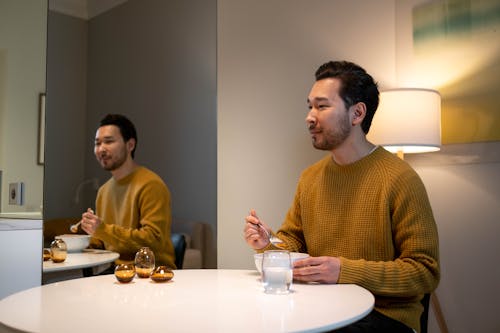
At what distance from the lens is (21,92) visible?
4.71 feet

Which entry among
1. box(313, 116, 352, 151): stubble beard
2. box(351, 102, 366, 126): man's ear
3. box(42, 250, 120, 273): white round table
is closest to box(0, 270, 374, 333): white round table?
box(42, 250, 120, 273): white round table

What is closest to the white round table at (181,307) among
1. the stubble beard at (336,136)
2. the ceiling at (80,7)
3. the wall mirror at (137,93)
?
the stubble beard at (336,136)

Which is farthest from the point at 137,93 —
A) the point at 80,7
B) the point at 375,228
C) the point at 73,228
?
the point at 375,228

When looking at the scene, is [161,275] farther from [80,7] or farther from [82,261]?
[80,7]

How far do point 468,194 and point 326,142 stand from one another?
2.57ft

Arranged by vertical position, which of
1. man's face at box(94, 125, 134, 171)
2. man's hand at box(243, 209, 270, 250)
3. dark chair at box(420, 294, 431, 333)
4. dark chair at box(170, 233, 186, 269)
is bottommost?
dark chair at box(420, 294, 431, 333)

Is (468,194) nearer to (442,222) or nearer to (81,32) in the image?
(442,222)

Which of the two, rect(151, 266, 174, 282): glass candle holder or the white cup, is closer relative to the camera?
the white cup

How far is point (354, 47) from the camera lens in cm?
256

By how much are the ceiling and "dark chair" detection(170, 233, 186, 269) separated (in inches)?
43.1

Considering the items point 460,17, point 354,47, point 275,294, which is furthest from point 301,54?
point 275,294

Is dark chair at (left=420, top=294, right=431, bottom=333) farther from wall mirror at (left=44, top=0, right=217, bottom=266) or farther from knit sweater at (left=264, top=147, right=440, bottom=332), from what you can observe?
wall mirror at (left=44, top=0, right=217, bottom=266)

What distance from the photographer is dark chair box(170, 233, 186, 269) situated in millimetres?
2482

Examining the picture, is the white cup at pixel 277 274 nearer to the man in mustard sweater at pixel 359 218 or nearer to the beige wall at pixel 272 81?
the man in mustard sweater at pixel 359 218
